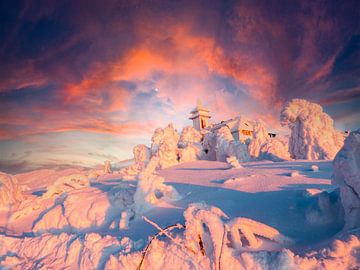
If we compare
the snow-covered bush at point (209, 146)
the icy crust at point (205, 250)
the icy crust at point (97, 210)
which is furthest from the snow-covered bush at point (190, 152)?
the icy crust at point (205, 250)

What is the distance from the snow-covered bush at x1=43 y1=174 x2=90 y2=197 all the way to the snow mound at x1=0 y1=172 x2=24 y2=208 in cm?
191

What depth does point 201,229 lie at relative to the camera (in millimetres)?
6348

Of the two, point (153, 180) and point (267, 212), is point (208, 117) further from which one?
point (267, 212)

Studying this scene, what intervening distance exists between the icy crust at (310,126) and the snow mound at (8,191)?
2474 cm

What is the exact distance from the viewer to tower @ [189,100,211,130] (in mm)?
54250

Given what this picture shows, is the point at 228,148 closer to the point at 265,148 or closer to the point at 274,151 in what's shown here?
the point at 265,148

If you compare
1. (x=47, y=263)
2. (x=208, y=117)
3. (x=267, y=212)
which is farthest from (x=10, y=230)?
(x=208, y=117)

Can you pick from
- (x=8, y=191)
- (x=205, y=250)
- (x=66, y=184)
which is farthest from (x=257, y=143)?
(x=205, y=250)

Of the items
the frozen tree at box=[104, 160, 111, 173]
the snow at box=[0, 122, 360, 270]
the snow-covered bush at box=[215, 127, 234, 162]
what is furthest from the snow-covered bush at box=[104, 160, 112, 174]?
the snow at box=[0, 122, 360, 270]

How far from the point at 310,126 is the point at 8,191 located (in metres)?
27.0

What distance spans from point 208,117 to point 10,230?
4674 centimetres

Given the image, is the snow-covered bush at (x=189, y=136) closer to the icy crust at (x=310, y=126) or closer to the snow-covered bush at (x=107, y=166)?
the snow-covered bush at (x=107, y=166)

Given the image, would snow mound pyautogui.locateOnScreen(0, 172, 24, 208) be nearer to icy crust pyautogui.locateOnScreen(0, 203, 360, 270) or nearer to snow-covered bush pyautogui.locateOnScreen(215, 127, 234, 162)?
icy crust pyautogui.locateOnScreen(0, 203, 360, 270)

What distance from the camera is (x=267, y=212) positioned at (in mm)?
7699
